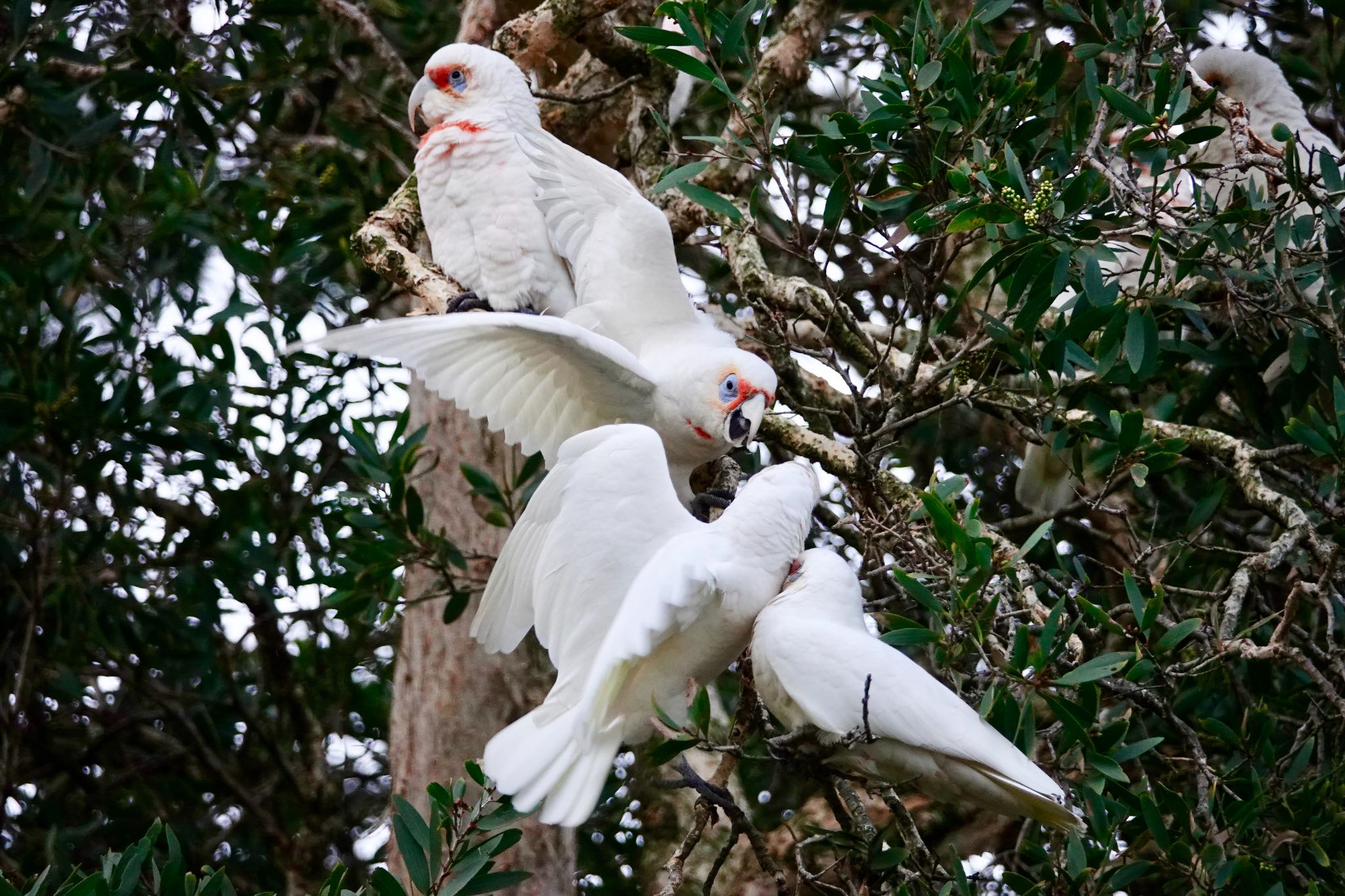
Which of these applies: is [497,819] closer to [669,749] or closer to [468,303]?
[669,749]

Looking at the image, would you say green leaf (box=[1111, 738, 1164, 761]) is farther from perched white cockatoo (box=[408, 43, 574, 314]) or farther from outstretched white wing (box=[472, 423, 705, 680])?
perched white cockatoo (box=[408, 43, 574, 314])

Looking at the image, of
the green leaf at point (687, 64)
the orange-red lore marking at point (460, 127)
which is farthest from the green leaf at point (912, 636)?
the orange-red lore marking at point (460, 127)

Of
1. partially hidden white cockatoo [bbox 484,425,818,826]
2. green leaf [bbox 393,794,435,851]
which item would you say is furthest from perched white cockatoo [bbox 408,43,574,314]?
green leaf [bbox 393,794,435,851]

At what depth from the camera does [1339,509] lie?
244 cm

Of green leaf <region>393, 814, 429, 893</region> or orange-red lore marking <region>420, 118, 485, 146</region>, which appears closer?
green leaf <region>393, 814, 429, 893</region>

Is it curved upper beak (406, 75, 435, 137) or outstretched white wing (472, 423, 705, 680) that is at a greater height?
curved upper beak (406, 75, 435, 137)

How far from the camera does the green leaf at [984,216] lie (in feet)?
7.30

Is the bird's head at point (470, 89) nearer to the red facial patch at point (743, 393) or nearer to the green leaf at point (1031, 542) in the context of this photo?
the red facial patch at point (743, 393)

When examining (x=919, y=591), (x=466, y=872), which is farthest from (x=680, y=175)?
(x=466, y=872)

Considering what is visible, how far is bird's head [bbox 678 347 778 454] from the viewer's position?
2668mm

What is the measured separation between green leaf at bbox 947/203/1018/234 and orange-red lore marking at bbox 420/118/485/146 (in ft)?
4.85

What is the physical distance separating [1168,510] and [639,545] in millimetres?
1891

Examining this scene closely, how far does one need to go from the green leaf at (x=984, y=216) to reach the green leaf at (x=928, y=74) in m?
0.26

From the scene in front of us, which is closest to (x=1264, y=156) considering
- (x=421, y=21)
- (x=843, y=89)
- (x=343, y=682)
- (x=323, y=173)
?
(x=843, y=89)
